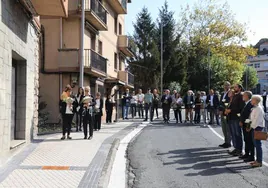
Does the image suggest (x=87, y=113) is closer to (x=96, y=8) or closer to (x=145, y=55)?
(x=96, y=8)

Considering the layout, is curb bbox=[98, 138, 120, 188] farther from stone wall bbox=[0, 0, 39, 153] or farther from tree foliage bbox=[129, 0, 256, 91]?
tree foliage bbox=[129, 0, 256, 91]

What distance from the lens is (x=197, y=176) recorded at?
23.8ft

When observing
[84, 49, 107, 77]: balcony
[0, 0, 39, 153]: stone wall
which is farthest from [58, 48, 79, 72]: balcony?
[0, 0, 39, 153]: stone wall

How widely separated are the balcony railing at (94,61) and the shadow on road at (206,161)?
1020 cm

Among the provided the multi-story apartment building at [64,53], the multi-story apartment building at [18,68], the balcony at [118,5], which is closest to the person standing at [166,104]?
the multi-story apartment building at [64,53]

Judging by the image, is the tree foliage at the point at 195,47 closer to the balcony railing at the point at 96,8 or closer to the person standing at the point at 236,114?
the balcony railing at the point at 96,8

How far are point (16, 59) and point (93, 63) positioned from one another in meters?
9.80

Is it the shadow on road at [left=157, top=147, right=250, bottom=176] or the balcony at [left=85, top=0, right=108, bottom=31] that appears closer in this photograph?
the shadow on road at [left=157, top=147, right=250, bottom=176]

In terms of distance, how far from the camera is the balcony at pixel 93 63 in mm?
19245

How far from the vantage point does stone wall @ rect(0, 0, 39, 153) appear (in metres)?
7.64

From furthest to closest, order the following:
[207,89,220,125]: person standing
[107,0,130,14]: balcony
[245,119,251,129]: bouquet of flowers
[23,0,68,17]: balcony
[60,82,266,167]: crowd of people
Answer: [107,0,130,14]: balcony
[207,89,220,125]: person standing
[23,0,68,17]: balcony
[245,119,251,129]: bouquet of flowers
[60,82,266,167]: crowd of people

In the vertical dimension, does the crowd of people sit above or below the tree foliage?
below

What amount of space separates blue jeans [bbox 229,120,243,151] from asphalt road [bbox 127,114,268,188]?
1.22 feet

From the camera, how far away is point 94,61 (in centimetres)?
2000
